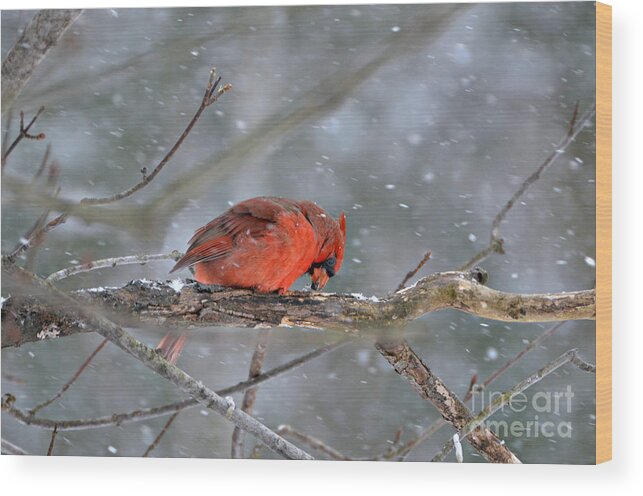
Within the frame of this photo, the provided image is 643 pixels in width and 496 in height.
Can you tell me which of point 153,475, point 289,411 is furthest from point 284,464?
point 153,475

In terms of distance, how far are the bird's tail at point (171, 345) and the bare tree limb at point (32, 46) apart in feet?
4.18

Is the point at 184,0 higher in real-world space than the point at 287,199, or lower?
higher

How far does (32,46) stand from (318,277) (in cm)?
163

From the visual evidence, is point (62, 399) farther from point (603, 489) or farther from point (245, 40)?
point (603, 489)

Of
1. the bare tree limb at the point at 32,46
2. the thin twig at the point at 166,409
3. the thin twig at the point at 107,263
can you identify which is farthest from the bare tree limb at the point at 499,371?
the bare tree limb at the point at 32,46

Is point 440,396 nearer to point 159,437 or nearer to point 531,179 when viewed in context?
point 531,179

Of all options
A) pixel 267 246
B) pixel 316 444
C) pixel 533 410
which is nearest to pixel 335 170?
pixel 267 246

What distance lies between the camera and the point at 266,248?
325cm

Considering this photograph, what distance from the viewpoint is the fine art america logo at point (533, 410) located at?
3.30 metres

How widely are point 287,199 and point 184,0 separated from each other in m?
1.01

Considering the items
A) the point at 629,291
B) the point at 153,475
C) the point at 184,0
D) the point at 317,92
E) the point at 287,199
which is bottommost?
the point at 153,475

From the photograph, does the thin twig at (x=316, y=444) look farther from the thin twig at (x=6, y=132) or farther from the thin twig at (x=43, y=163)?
the thin twig at (x=6, y=132)

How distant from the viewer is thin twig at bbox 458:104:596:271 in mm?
3256

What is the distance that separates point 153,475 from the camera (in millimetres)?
3494
